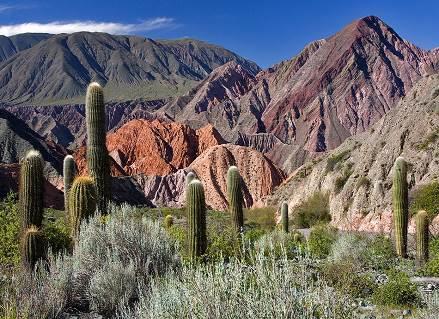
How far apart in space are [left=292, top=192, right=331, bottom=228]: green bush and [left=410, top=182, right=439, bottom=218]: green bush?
11.0m

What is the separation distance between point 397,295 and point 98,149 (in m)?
7.31

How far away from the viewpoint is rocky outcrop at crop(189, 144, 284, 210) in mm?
84812

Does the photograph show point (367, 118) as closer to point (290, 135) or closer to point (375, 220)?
point (290, 135)

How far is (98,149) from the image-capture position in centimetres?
1321

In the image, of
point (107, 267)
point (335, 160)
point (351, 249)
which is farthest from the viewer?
point (335, 160)

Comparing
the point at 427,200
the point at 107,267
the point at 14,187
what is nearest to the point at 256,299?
the point at 107,267

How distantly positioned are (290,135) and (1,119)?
315 feet

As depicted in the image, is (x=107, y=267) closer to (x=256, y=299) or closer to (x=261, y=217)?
(x=256, y=299)

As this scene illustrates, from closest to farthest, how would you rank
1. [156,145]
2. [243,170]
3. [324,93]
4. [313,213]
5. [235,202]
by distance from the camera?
[235,202] < [313,213] < [243,170] < [156,145] < [324,93]

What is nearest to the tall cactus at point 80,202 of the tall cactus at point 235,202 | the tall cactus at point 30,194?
the tall cactus at point 30,194

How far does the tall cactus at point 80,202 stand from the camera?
11438 millimetres

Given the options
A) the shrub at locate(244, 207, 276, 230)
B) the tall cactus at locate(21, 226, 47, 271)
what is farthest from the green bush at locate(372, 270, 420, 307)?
the shrub at locate(244, 207, 276, 230)

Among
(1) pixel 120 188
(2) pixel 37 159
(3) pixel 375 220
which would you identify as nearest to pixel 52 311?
(2) pixel 37 159

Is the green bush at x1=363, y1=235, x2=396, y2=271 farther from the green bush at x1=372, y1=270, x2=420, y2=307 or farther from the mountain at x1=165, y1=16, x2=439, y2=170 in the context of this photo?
the mountain at x1=165, y1=16, x2=439, y2=170
